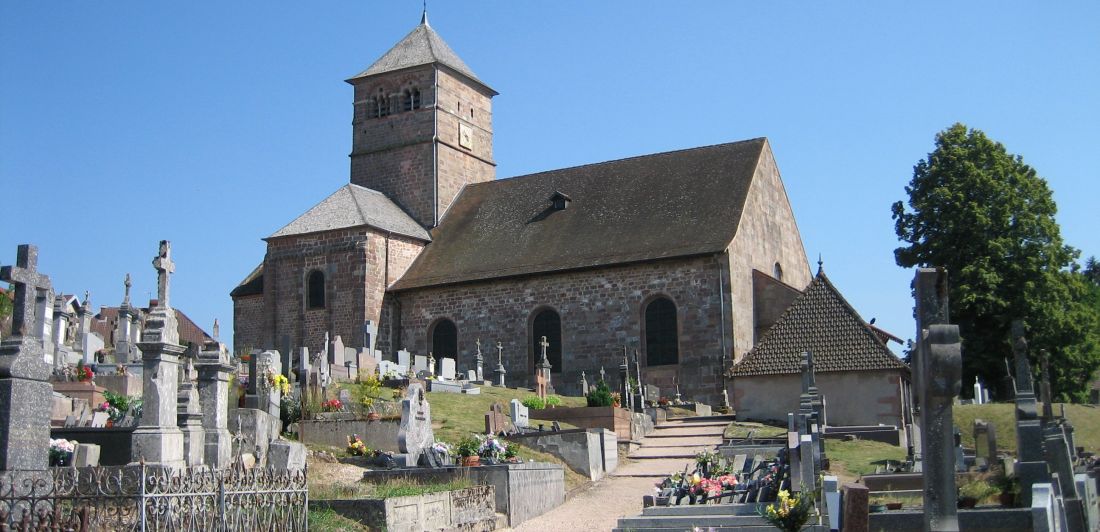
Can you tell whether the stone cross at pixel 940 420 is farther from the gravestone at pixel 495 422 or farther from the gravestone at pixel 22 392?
the gravestone at pixel 495 422

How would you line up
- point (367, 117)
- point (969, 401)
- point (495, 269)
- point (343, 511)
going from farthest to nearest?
point (367, 117)
point (495, 269)
point (969, 401)
point (343, 511)

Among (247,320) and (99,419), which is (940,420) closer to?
(99,419)

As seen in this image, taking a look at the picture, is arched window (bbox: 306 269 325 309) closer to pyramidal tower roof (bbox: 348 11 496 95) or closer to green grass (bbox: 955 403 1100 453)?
pyramidal tower roof (bbox: 348 11 496 95)

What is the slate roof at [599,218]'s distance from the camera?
32.9 meters

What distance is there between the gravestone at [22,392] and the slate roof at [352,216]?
24836mm

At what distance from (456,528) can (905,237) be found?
2530 cm

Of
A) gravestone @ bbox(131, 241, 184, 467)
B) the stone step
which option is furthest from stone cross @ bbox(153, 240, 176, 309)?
the stone step

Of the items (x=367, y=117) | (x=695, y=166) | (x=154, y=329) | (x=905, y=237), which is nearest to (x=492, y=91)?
(x=367, y=117)

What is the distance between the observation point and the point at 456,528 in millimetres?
13844

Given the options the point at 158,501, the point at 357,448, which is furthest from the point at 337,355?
the point at 158,501

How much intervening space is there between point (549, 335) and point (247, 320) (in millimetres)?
11230

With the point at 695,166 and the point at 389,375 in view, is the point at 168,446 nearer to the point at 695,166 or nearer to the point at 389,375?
the point at 389,375

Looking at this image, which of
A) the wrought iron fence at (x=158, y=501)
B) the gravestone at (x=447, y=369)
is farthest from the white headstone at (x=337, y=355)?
the wrought iron fence at (x=158, y=501)

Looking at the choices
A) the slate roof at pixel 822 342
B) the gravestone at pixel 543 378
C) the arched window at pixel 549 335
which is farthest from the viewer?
the arched window at pixel 549 335
